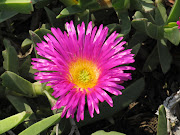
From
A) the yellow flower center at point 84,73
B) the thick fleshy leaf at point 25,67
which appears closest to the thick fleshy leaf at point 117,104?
the yellow flower center at point 84,73

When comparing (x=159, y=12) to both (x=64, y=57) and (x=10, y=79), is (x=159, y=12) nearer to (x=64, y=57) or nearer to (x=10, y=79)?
(x=64, y=57)

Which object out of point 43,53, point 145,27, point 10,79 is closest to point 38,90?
point 10,79

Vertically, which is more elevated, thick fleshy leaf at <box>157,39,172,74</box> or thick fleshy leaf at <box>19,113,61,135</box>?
thick fleshy leaf at <box>19,113,61,135</box>

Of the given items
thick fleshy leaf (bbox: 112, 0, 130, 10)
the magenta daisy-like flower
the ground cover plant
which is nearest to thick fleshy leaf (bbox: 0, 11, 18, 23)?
the ground cover plant

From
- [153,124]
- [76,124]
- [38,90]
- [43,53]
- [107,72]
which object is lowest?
[153,124]

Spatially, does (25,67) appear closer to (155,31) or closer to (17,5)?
(17,5)

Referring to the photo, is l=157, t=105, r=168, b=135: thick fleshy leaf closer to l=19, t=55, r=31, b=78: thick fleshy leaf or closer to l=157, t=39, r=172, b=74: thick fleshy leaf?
l=157, t=39, r=172, b=74: thick fleshy leaf

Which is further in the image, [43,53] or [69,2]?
[69,2]

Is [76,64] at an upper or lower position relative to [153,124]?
upper
